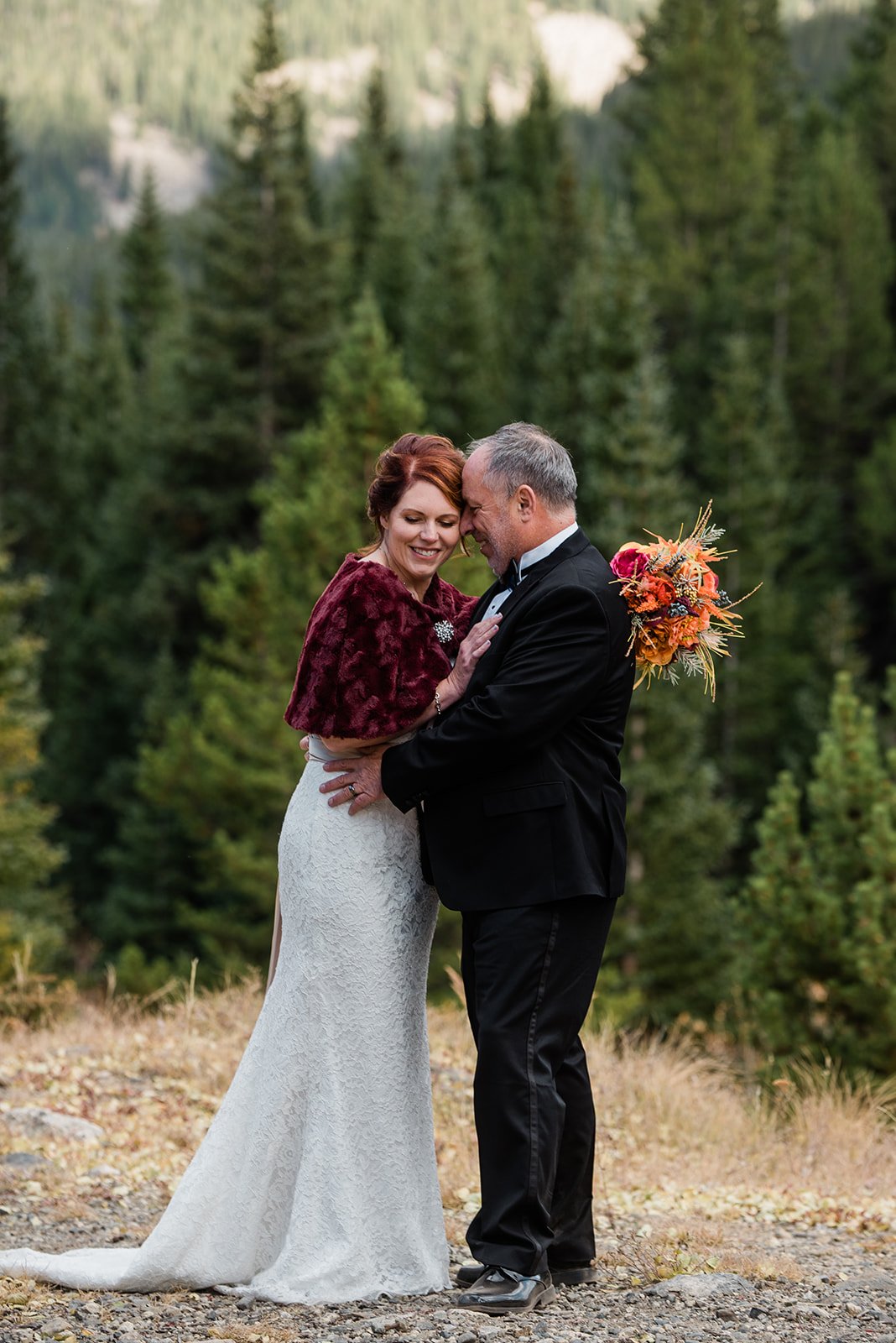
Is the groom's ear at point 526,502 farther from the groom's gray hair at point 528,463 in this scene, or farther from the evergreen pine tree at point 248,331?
the evergreen pine tree at point 248,331

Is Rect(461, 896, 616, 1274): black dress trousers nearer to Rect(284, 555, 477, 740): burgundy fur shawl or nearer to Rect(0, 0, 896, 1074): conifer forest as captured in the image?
Rect(284, 555, 477, 740): burgundy fur shawl

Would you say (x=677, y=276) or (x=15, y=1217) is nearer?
(x=15, y=1217)

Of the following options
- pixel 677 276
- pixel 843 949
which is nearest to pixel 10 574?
pixel 677 276

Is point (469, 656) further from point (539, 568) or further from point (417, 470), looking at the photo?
point (417, 470)

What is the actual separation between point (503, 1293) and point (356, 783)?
1.36 meters

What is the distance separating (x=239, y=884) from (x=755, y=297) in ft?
76.1

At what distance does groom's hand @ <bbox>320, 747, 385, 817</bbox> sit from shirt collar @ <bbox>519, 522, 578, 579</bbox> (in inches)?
24.8

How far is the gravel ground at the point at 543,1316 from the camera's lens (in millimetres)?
3938

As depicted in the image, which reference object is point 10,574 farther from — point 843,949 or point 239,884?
point 843,949

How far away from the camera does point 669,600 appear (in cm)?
432

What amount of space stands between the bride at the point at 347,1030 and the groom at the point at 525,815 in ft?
0.45

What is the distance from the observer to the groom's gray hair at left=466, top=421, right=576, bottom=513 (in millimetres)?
4230

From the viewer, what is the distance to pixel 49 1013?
8625 millimetres

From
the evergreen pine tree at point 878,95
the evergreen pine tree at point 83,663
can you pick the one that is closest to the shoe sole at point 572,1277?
the evergreen pine tree at point 83,663
